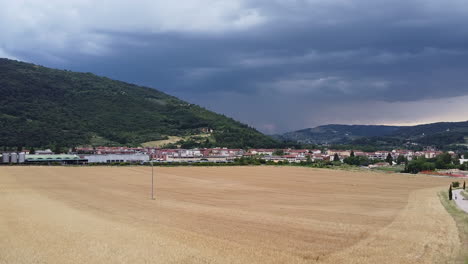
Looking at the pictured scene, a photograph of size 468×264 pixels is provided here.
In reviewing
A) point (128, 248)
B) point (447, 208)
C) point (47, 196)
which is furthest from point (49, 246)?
point (447, 208)

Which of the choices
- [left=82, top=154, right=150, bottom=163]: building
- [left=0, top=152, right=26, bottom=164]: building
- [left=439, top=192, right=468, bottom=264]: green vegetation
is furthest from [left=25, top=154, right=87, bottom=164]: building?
[left=439, top=192, right=468, bottom=264]: green vegetation

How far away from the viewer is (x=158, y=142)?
601 feet

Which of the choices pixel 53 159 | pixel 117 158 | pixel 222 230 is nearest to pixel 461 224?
pixel 222 230

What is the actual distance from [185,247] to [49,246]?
584 centimetres

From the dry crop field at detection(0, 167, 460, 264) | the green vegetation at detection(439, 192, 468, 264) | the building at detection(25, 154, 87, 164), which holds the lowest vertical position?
the green vegetation at detection(439, 192, 468, 264)

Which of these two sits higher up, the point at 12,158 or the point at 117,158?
the point at 12,158

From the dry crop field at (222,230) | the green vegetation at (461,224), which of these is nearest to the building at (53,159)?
the dry crop field at (222,230)

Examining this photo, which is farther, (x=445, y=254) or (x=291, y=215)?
(x=291, y=215)

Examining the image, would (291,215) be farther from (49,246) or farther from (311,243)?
(49,246)

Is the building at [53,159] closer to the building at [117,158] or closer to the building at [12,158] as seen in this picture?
the building at [12,158]

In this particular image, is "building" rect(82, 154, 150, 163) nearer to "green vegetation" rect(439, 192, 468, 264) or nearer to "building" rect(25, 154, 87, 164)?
"building" rect(25, 154, 87, 164)

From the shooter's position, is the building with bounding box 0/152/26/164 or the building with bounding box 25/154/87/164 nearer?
the building with bounding box 0/152/26/164

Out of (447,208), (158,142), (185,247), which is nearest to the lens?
(185,247)

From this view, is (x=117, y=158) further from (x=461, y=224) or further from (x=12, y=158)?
(x=461, y=224)
